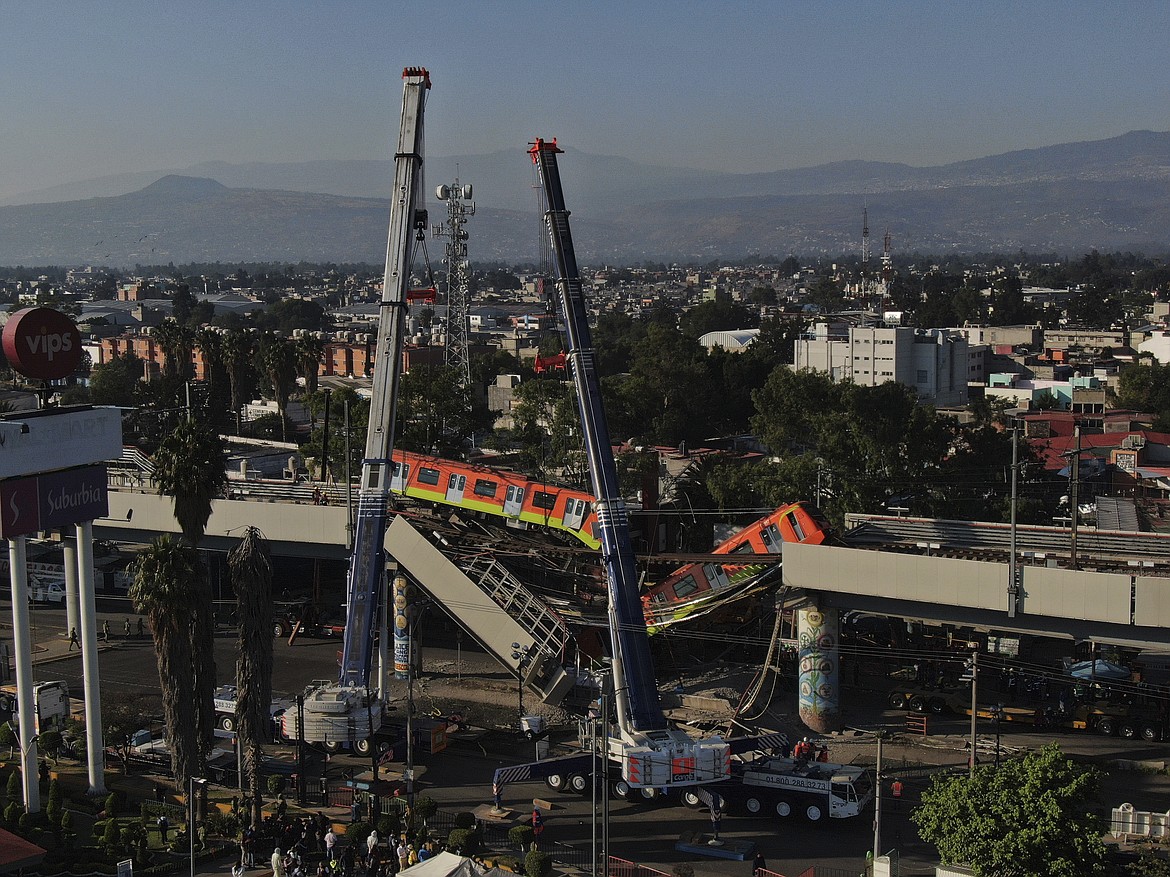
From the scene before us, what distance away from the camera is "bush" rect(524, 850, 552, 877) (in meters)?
31.8

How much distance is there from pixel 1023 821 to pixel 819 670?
16386 mm

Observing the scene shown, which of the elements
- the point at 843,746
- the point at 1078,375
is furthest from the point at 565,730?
the point at 1078,375

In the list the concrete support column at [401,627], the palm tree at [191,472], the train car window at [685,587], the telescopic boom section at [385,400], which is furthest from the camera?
the concrete support column at [401,627]

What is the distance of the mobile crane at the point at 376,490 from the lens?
40.8 metres

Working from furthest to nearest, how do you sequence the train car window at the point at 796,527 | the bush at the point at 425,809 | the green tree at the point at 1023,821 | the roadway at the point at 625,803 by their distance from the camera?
the train car window at the point at 796,527, the bush at the point at 425,809, the roadway at the point at 625,803, the green tree at the point at 1023,821

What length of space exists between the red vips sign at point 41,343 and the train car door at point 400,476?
16.4 metres

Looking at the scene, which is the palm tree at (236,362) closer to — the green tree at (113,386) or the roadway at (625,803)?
the green tree at (113,386)

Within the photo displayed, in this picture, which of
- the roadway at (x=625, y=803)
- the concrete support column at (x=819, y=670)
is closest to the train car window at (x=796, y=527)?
the concrete support column at (x=819, y=670)

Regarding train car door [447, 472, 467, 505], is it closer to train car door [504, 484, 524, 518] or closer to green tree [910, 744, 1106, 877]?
train car door [504, 484, 524, 518]

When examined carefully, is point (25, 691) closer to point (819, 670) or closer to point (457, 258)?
point (819, 670)

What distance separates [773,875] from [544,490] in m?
21.8

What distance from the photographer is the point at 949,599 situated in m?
41.8

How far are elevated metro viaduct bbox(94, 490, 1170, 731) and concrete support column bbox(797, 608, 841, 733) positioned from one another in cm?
3

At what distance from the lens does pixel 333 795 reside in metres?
38.1
